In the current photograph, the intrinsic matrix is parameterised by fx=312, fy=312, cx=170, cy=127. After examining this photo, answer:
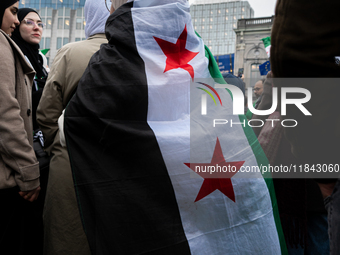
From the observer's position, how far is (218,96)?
2166 millimetres

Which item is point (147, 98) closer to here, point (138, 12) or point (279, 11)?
point (138, 12)

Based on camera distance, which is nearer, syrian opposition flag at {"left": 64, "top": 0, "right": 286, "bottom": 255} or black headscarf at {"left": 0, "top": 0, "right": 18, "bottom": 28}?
syrian opposition flag at {"left": 64, "top": 0, "right": 286, "bottom": 255}

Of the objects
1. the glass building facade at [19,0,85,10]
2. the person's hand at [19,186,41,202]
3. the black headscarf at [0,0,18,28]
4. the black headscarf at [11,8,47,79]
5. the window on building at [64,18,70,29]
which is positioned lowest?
the person's hand at [19,186,41,202]

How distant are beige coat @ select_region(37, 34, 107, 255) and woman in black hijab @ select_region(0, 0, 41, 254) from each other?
0.41ft

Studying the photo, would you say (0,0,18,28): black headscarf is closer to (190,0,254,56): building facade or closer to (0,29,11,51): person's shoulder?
(0,29,11,51): person's shoulder

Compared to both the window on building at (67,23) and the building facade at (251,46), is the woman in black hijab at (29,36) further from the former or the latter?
the window on building at (67,23)

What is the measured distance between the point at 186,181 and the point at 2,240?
1.40m

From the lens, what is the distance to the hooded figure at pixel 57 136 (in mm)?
2109

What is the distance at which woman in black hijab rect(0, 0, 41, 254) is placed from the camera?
2043 mm

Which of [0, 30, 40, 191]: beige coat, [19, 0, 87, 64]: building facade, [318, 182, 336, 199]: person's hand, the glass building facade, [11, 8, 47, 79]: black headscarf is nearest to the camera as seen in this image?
[318, 182, 336, 199]: person's hand

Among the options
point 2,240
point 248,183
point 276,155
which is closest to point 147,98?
point 248,183

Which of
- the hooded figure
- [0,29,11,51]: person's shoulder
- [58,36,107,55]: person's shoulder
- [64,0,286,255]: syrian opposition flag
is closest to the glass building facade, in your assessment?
the hooded figure

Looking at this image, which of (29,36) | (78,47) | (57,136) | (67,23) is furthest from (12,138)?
(67,23)

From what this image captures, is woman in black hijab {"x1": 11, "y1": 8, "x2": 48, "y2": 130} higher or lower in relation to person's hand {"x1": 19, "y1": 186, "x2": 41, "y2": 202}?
higher
